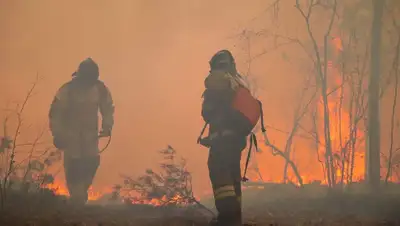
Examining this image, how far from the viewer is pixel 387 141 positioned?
10.6 feet

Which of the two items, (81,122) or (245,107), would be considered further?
(81,122)

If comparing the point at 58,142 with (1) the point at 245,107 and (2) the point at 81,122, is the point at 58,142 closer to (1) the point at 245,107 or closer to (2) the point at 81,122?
(2) the point at 81,122

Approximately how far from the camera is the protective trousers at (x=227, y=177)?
2.81m

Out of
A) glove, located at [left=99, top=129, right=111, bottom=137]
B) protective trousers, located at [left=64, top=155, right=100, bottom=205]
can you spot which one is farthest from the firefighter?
protective trousers, located at [left=64, top=155, right=100, bottom=205]

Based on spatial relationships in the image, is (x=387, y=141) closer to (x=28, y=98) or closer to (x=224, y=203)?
(x=224, y=203)

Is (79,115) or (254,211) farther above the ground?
(79,115)

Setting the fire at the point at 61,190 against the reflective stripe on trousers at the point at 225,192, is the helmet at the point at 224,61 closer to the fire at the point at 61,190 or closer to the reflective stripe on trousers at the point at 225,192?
the reflective stripe on trousers at the point at 225,192

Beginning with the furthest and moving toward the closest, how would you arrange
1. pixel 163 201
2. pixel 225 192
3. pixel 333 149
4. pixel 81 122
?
pixel 333 149
pixel 81 122
pixel 163 201
pixel 225 192

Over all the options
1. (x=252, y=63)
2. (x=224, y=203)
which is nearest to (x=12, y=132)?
(x=224, y=203)

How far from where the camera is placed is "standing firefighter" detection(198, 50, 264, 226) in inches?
111

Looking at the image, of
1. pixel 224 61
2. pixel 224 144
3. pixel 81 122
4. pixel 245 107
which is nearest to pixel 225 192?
pixel 224 144

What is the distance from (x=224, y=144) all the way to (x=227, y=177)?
0.21m

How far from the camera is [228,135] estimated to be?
2.86 m

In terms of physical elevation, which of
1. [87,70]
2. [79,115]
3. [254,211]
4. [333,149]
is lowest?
[254,211]
